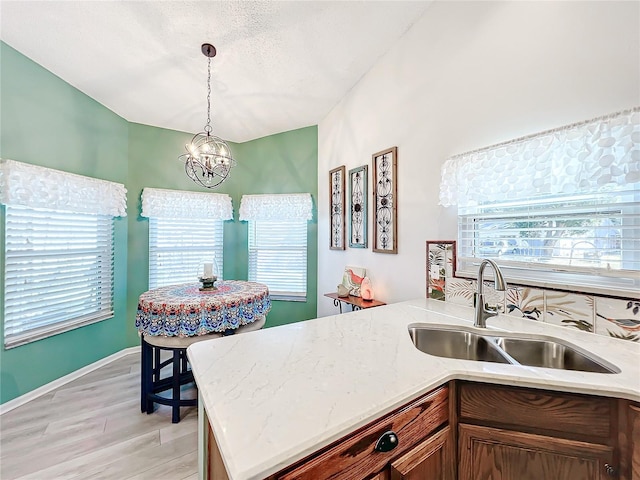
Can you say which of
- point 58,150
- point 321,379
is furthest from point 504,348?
point 58,150

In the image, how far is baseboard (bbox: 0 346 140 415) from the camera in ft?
7.16

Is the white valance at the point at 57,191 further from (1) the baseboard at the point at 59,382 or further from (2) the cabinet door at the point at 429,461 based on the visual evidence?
(2) the cabinet door at the point at 429,461

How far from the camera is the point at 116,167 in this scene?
3.22m

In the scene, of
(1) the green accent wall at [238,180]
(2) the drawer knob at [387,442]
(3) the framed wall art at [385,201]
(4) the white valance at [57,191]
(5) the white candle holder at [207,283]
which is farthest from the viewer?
(1) the green accent wall at [238,180]

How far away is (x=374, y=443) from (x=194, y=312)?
167cm

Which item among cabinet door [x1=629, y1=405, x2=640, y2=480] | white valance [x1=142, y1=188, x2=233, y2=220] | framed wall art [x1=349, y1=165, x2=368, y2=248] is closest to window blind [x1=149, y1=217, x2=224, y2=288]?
white valance [x1=142, y1=188, x2=233, y2=220]

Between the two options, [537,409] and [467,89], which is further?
[467,89]

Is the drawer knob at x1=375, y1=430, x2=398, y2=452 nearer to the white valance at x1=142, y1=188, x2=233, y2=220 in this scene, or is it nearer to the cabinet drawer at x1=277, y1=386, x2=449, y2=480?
the cabinet drawer at x1=277, y1=386, x2=449, y2=480

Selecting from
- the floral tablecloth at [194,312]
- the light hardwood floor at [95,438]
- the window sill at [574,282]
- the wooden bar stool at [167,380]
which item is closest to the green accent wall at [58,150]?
the light hardwood floor at [95,438]

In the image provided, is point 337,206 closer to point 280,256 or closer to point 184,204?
point 280,256

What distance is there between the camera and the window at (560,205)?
3.94ft

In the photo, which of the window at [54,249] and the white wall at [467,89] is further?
the window at [54,249]

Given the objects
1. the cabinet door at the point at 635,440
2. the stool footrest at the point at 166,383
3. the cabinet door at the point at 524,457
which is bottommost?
the stool footrest at the point at 166,383

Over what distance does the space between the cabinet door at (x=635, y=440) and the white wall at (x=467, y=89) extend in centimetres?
121
